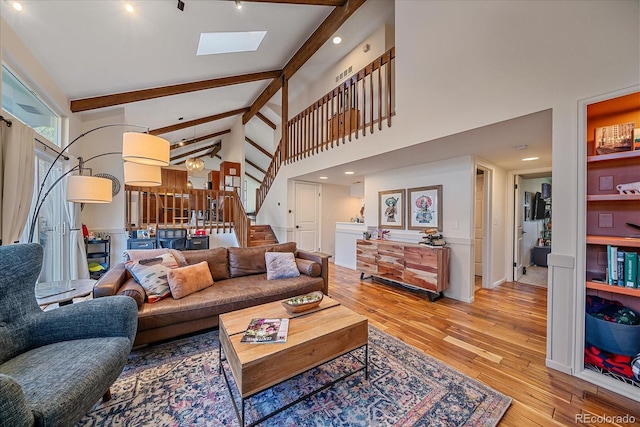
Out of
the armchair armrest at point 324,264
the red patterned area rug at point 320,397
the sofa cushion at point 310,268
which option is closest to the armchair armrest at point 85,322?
the red patterned area rug at point 320,397

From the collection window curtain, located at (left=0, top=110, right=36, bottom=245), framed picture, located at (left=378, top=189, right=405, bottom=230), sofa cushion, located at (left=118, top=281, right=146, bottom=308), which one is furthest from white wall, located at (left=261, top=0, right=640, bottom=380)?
window curtain, located at (left=0, top=110, right=36, bottom=245)

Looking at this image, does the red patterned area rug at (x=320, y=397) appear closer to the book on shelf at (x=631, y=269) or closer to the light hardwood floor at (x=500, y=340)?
the light hardwood floor at (x=500, y=340)

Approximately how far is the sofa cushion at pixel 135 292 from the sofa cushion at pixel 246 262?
1005 millimetres

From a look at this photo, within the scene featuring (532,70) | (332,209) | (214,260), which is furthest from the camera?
(332,209)

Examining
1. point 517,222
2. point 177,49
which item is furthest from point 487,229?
point 177,49

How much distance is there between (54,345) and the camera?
1.41 meters

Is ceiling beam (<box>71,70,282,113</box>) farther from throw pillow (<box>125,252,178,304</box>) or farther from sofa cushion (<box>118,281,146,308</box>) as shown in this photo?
sofa cushion (<box>118,281,146,308</box>)

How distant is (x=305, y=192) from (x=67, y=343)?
510 cm

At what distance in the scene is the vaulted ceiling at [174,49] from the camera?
95.9 inches

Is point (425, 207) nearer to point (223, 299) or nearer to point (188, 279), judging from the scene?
point (223, 299)

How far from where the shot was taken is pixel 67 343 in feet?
4.67

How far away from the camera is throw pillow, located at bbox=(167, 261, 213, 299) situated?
235cm

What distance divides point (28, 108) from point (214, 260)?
2705 mm

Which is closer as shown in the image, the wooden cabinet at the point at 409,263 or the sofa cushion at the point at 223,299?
the sofa cushion at the point at 223,299
